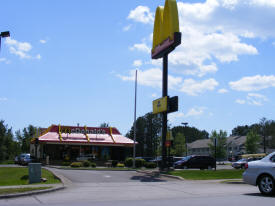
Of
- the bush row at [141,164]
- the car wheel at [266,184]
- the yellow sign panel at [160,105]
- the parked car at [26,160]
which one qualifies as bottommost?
the parked car at [26,160]

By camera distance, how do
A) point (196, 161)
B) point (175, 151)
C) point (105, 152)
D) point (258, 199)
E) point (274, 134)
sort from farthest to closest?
point (274, 134) → point (175, 151) → point (105, 152) → point (196, 161) → point (258, 199)

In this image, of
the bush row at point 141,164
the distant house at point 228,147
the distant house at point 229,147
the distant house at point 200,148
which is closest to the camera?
the bush row at point 141,164

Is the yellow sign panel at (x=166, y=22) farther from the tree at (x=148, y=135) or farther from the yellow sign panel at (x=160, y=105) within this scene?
the tree at (x=148, y=135)

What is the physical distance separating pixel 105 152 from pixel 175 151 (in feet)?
120

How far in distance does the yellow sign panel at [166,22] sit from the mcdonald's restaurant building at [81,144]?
894 inches

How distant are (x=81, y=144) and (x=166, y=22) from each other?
26.0m

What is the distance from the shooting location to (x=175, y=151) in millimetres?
85938

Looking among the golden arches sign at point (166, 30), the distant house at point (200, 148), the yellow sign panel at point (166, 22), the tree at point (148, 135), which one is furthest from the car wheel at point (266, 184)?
the distant house at point (200, 148)

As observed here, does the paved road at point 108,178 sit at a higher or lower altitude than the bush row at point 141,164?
higher

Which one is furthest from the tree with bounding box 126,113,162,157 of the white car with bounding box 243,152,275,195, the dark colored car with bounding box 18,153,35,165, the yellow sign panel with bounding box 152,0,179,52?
the white car with bounding box 243,152,275,195

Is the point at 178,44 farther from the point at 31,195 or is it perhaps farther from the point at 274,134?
the point at 274,134

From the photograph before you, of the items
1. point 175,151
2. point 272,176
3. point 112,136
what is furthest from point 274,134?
point 272,176

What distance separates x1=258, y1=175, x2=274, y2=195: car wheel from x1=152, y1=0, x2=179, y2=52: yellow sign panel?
17243mm

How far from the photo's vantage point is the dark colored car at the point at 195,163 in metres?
36.7
